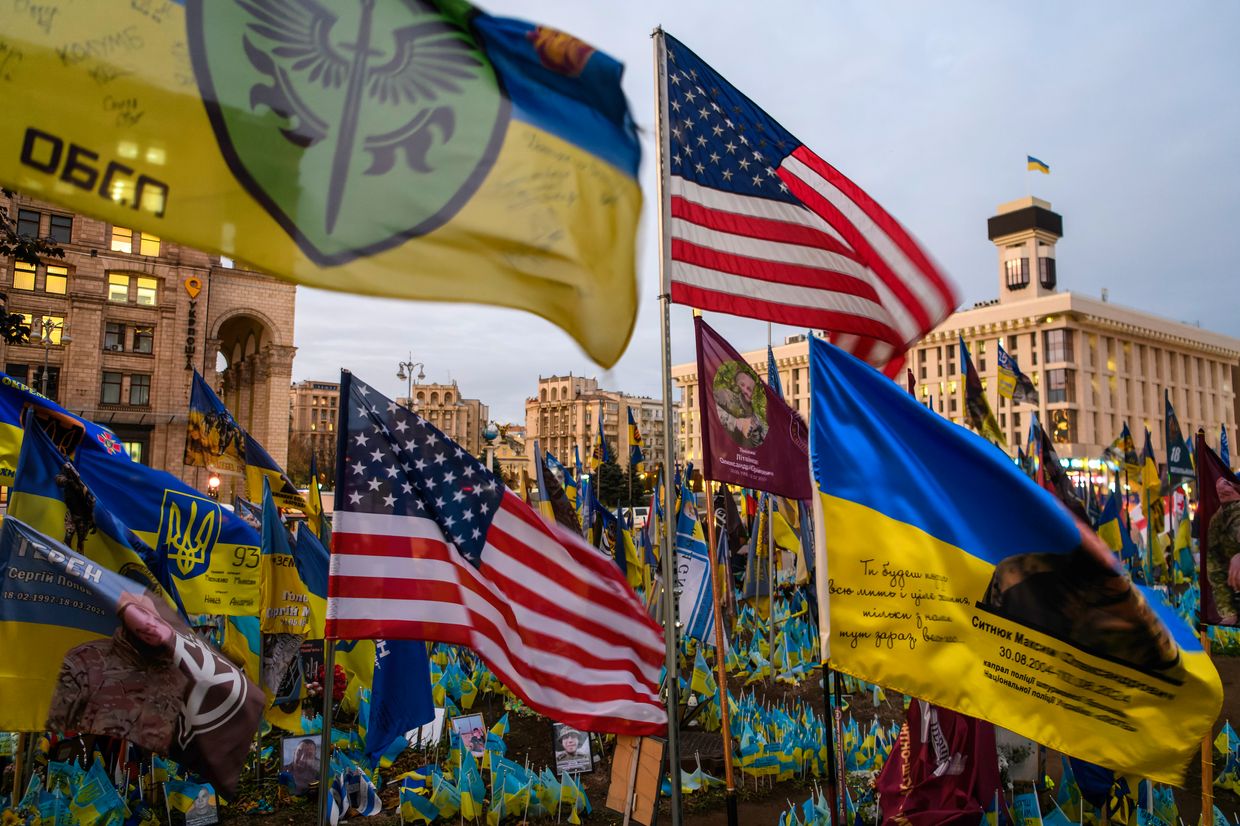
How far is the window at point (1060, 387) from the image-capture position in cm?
8556

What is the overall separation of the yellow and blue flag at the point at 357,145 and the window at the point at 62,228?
51.8 metres

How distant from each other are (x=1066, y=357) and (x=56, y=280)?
282ft

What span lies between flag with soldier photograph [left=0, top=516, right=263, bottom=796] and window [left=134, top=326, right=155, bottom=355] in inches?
1935

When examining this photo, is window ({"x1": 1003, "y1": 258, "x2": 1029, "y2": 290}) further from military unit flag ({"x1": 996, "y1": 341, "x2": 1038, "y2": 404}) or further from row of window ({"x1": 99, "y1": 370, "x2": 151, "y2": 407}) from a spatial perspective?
row of window ({"x1": 99, "y1": 370, "x2": 151, "y2": 407})

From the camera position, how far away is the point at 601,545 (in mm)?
17781

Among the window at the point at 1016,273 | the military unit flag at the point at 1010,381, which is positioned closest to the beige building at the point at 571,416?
the window at the point at 1016,273

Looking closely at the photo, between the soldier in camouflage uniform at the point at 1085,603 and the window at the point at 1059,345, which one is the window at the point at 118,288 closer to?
the soldier in camouflage uniform at the point at 1085,603

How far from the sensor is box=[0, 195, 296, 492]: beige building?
44781mm

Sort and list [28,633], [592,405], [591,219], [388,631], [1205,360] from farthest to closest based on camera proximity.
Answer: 1. [592,405]
2. [1205,360]
3. [28,633]
4. [388,631]
5. [591,219]

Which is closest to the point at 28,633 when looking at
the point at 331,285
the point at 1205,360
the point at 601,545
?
the point at 331,285

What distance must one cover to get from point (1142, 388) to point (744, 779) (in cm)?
10191

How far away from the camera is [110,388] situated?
47.0m

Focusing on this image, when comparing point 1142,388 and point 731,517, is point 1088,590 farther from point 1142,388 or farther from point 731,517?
point 1142,388

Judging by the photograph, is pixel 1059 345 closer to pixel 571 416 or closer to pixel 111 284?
pixel 111 284
